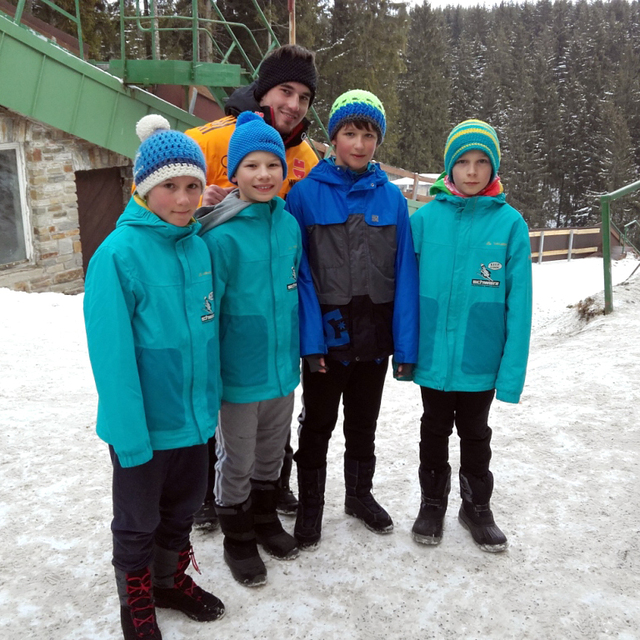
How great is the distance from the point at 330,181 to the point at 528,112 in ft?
155

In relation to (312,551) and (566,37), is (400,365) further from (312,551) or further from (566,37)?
(566,37)

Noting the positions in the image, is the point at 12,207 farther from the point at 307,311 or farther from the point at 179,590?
the point at 179,590

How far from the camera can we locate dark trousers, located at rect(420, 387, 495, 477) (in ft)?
8.99

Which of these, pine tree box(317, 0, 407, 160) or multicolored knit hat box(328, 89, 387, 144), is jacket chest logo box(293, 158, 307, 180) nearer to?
multicolored knit hat box(328, 89, 387, 144)

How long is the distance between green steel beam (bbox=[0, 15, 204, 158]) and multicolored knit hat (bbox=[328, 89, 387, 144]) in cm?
622

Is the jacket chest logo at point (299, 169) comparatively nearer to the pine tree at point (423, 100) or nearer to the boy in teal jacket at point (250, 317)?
the boy in teal jacket at point (250, 317)

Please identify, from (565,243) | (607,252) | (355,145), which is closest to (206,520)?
(355,145)

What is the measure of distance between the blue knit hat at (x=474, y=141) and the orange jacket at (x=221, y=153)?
70cm

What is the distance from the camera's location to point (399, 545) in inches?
110

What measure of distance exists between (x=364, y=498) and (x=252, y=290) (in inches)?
47.9

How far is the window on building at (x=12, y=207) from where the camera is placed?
26.2 feet

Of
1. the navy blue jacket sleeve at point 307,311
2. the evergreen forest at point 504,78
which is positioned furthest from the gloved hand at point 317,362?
the evergreen forest at point 504,78

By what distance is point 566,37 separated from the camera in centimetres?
6353

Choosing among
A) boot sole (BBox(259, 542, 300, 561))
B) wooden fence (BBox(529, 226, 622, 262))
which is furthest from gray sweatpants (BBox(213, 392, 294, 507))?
wooden fence (BBox(529, 226, 622, 262))
